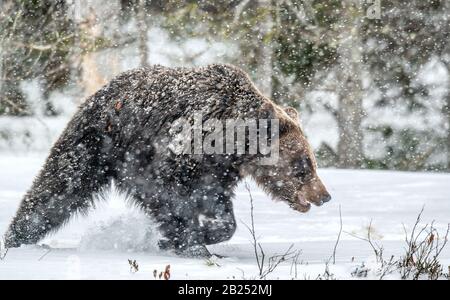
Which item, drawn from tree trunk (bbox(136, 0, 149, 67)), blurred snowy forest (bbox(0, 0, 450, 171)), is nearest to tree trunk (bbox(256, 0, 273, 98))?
blurred snowy forest (bbox(0, 0, 450, 171))

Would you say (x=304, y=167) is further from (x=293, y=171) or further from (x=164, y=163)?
(x=164, y=163)

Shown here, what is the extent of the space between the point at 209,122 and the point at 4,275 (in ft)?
7.11

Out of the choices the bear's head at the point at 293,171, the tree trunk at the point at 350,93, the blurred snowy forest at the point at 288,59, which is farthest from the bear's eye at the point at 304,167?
the tree trunk at the point at 350,93

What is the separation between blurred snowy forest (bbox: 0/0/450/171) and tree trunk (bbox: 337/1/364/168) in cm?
3

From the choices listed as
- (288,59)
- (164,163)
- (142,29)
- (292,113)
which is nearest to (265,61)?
(288,59)

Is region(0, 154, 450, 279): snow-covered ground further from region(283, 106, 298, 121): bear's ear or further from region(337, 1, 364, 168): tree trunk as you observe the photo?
region(337, 1, 364, 168): tree trunk

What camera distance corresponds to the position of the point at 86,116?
5.81 meters

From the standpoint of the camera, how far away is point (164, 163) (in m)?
5.53

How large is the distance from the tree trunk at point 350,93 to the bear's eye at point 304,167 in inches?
441

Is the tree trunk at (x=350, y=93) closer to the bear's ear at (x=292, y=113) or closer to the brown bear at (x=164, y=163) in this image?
the bear's ear at (x=292, y=113)

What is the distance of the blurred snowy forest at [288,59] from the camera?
1688cm

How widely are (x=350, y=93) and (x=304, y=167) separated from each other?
12.1m

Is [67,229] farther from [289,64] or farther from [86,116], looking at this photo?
[289,64]
